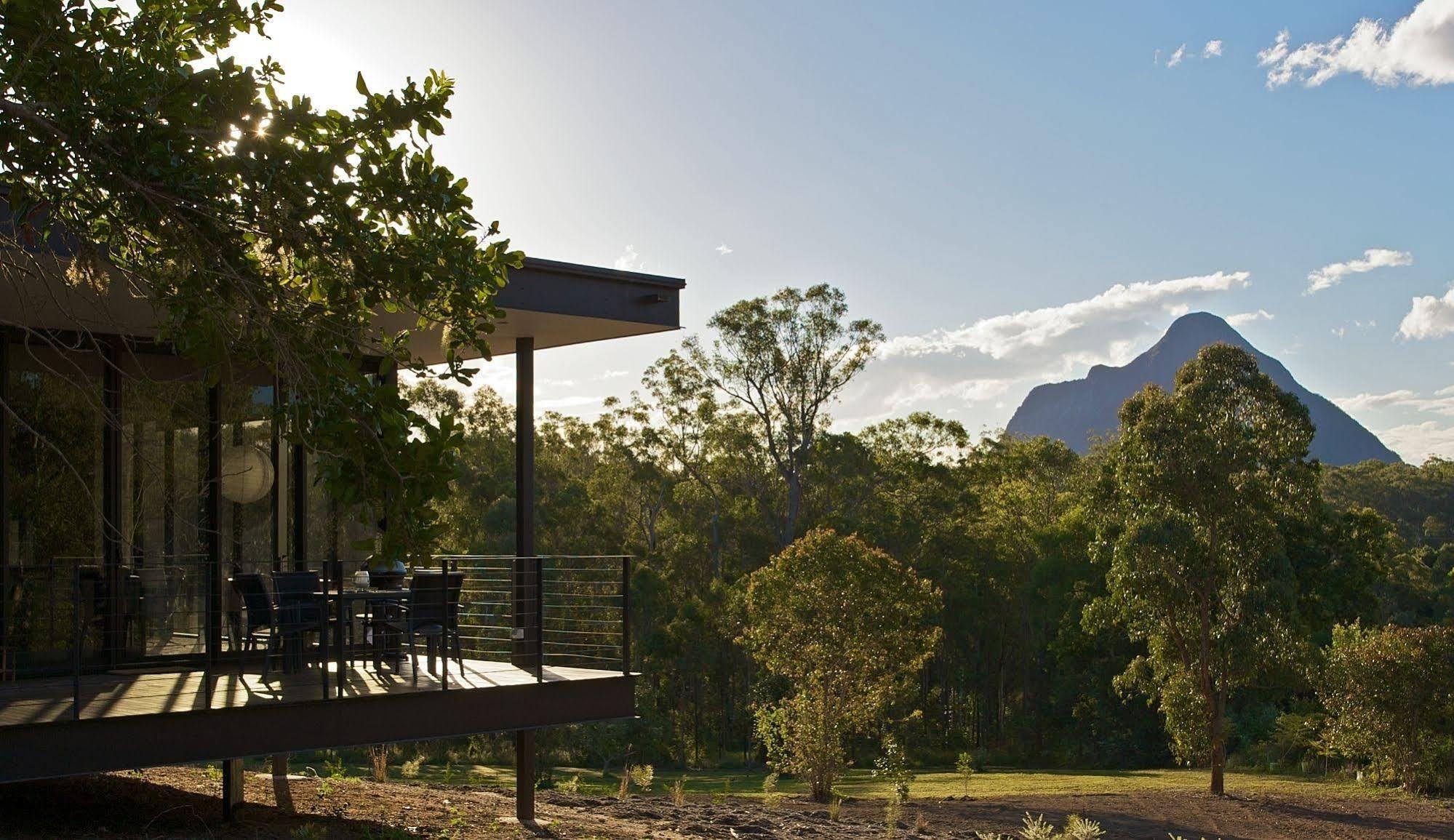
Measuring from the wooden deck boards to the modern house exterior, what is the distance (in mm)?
39

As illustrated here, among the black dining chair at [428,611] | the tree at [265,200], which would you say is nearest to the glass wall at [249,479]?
the black dining chair at [428,611]

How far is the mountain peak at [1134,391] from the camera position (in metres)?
111

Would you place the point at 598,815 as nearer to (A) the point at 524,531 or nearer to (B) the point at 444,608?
(A) the point at 524,531

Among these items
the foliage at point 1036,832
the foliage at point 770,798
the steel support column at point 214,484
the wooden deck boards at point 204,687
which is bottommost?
the foliage at point 770,798

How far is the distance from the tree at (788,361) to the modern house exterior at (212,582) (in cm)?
2078

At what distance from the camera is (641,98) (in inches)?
639

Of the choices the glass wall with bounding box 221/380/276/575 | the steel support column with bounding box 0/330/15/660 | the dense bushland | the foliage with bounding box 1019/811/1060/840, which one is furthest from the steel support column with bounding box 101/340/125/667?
the dense bushland

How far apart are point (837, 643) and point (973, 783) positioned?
16.3 feet

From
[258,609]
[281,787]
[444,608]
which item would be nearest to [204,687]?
[258,609]

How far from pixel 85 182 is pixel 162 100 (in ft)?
2.17

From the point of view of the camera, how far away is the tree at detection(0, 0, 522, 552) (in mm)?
4754

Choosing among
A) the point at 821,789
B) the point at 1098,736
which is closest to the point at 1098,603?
the point at 821,789

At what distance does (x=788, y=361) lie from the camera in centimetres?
3262

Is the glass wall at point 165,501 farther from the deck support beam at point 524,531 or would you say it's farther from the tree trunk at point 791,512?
the tree trunk at point 791,512
